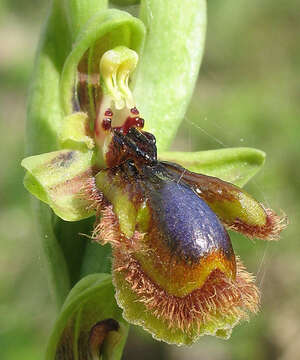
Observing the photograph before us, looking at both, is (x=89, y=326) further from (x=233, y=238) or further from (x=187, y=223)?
(x=233, y=238)

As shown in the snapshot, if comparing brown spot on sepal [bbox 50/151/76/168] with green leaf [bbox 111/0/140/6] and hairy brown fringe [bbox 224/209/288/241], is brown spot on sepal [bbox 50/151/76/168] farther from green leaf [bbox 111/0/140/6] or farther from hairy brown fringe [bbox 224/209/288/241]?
green leaf [bbox 111/0/140/6]

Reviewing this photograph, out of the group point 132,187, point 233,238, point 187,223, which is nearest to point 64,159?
point 132,187

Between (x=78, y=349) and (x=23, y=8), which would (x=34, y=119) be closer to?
(x=78, y=349)

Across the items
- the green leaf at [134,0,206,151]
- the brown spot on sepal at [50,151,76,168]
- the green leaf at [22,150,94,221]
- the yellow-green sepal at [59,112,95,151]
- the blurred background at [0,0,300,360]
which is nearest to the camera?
the green leaf at [22,150,94,221]

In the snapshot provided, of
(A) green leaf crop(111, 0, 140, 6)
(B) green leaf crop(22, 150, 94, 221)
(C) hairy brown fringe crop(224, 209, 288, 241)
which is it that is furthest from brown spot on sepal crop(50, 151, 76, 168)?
(A) green leaf crop(111, 0, 140, 6)

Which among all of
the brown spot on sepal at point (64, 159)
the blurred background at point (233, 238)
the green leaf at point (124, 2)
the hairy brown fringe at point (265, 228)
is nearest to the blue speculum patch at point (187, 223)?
the hairy brown fringe at point (265, 228)

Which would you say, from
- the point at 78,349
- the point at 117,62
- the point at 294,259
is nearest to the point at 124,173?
the point at 117,62

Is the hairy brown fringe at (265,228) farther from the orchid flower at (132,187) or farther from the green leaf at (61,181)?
the green leaf at (61,181)
